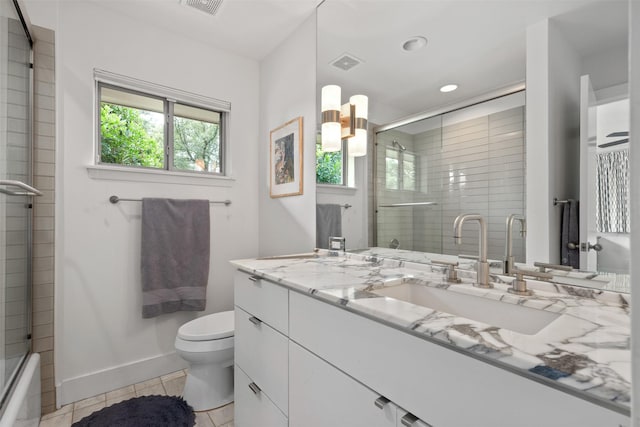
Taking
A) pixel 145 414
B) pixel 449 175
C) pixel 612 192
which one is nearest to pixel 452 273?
pixel 449 175

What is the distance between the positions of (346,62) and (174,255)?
5.69ft

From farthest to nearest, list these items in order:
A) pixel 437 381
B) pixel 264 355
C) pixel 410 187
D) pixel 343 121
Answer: pixel 343 121 < pixel 410 187 < pixel 264 355 < pixel 437 381

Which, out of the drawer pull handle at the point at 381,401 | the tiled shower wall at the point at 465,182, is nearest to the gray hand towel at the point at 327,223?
the tiled shower wall at the point at 465,182

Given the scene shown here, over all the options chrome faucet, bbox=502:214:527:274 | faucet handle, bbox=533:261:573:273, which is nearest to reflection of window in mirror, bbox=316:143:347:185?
chrome faucet, bbox=502:214:527:274

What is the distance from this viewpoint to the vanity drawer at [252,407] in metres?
1.21

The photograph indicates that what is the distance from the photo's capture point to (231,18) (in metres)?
2.04

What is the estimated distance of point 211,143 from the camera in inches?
98.3

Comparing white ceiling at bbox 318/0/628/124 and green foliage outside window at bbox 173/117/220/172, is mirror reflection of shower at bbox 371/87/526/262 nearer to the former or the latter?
white ceiling at bbox 318/0/628/124

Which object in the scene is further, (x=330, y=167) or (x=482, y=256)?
(x=330, y=167)

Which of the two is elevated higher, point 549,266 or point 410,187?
point 410,187

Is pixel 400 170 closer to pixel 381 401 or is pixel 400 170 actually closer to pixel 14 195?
pixel 381 401

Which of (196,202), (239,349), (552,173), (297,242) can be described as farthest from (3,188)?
(552,173)

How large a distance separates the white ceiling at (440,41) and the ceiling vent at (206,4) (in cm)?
69

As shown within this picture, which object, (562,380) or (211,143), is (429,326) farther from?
(211,143)
